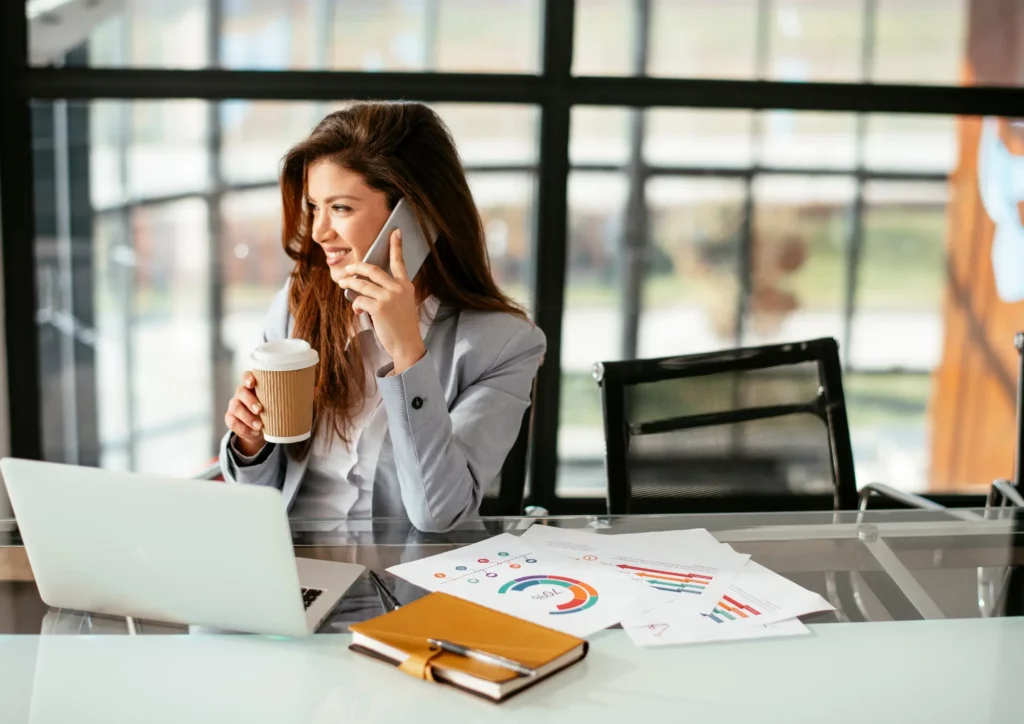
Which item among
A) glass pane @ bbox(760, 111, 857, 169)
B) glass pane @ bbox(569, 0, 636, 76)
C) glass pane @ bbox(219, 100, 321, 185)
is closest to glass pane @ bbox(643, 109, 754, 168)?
glass pane @ bbox(760, 111, 857, 169)

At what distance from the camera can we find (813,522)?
5.33ft

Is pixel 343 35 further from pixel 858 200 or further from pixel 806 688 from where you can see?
pixel 806 688

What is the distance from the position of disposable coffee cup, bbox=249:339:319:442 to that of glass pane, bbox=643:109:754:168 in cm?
207

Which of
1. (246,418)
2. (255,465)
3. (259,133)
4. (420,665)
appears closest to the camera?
(420,665)

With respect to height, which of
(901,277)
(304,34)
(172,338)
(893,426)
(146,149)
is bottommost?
(893,426)

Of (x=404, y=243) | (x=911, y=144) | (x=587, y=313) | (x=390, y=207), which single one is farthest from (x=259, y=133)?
(x=911, y=144)

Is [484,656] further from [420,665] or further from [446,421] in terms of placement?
[446,421]

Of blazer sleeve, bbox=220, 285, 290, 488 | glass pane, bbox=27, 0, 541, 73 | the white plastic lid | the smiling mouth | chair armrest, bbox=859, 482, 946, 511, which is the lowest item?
chair armrest, bbox=859, 482, 946, 511

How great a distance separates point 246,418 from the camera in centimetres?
160

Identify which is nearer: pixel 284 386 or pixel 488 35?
pixel 284 386

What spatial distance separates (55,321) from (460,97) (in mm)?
1362

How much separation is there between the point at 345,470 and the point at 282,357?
432mm

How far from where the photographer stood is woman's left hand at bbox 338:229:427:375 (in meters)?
1.64

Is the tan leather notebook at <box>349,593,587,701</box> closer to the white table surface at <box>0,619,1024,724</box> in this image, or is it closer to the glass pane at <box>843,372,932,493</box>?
the white table surface at <box>0,619,1024,724</box>
